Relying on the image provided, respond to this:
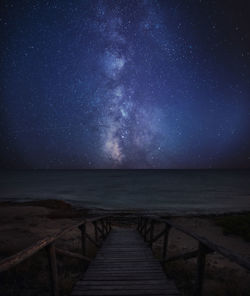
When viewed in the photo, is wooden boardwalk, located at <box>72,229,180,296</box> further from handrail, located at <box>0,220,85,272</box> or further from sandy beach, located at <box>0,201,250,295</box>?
sandy beach, located at <box>0,201,250,295</box>

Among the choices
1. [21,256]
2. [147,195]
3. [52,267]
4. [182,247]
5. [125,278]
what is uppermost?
[21,256]

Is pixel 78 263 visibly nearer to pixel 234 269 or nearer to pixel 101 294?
pixel 101 294

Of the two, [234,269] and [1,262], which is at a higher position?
[1,262]

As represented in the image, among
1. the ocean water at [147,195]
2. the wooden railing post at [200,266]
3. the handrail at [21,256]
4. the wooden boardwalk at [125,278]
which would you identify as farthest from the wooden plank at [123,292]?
the ocean water at [147,195]

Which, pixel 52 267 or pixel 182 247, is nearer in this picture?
pixel 52 267

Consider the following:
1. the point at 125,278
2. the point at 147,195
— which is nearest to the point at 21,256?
the point at 125,278

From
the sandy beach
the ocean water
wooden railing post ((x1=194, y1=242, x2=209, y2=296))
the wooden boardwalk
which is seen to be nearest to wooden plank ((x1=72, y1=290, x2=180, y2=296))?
the wooden boardwalk

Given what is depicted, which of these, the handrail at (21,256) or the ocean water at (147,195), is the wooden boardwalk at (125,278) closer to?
the handrail at (21,256)

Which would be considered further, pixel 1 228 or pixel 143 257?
pixel 1 228

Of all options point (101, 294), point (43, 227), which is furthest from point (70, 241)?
point (101, 294)

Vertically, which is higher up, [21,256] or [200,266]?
[21,256]

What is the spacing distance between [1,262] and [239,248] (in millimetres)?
13155

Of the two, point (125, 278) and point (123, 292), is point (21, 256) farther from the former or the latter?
point (125, 278)

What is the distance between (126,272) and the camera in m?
4.00
